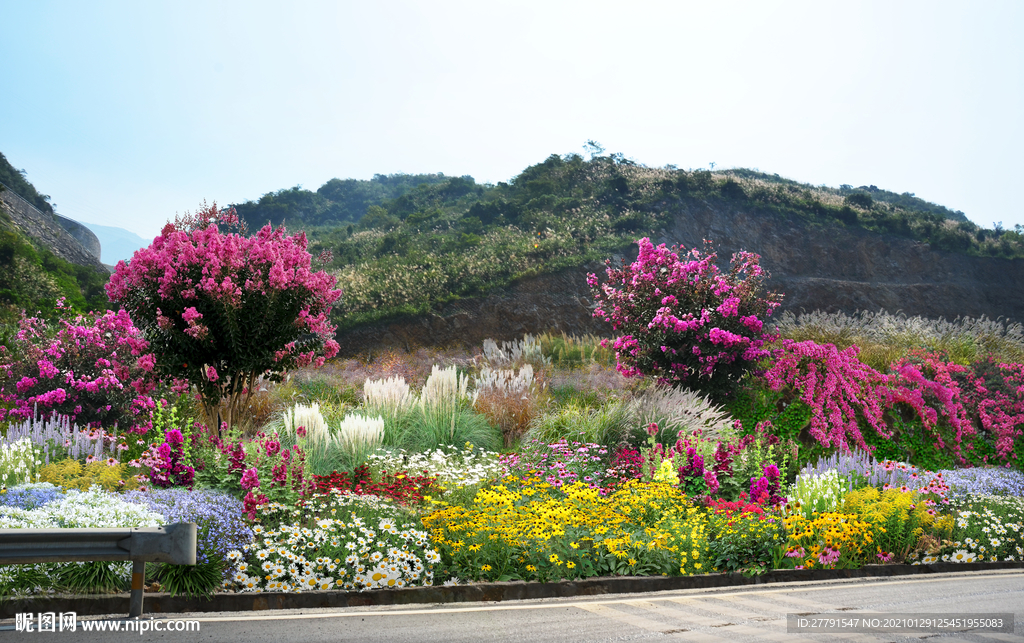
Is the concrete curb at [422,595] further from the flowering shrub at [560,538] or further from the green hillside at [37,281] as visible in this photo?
the green hillside at [37,281]

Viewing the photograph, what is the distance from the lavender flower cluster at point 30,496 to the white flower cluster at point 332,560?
1.66 meters

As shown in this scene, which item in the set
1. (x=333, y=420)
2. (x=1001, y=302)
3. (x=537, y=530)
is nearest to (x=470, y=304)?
(x=333, y=420)

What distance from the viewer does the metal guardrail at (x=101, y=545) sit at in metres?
3.06

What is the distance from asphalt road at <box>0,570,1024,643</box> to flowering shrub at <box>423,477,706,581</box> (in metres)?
0.37

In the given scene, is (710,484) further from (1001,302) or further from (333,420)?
(1001,302)

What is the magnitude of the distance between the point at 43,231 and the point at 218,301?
27138 mm

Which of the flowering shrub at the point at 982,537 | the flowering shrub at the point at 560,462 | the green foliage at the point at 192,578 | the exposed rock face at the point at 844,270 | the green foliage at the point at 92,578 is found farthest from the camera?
the exposed rock face at the point at 844,270

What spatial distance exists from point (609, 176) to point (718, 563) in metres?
32.5

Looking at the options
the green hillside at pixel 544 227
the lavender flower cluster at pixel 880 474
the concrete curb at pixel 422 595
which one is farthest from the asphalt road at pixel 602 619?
the green hillside at pixel 544 227

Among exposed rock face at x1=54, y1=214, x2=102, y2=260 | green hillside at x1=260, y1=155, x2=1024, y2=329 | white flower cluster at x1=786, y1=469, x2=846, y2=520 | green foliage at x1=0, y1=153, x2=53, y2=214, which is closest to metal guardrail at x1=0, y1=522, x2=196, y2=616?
white flower cluster at x1=786, y1=469, x2=846, y2=520

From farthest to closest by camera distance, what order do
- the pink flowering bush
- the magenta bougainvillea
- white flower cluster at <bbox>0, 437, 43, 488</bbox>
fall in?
1. the magenta bougainvillea
2. the pink flowering bush
3. white flower cluster at <bbox>0, 437, 43, 488</bbox>

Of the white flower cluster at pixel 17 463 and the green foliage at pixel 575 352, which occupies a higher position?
the green foliage at pixel 575 352

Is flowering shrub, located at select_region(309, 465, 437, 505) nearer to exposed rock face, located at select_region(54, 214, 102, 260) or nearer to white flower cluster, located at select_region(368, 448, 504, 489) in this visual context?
white flower cluster, located at select_region(368, 448, 504, 489)

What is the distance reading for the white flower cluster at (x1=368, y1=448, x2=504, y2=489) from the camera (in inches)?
277
